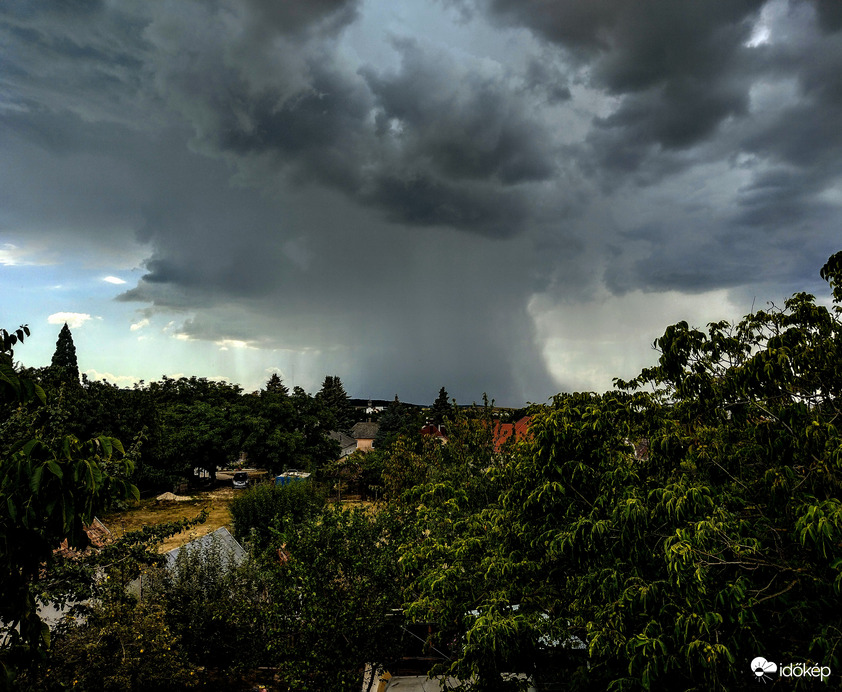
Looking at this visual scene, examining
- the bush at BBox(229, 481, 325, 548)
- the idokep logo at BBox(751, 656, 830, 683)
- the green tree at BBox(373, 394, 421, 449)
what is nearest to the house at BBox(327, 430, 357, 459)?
the green tree at BBox(373, 394, 421, 449)

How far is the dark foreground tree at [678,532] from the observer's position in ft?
20.5

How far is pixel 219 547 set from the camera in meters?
16.2

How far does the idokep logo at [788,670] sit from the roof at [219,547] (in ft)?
45.3

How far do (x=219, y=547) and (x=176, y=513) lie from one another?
85.3 feet

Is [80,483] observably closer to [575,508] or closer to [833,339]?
[575,508]

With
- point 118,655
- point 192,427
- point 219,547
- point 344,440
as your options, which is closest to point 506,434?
point 219,547

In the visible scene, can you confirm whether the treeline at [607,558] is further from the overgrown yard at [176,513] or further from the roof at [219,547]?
the overgrown yard at [176,513]

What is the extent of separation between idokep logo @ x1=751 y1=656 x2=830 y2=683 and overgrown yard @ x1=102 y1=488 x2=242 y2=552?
30.6 m

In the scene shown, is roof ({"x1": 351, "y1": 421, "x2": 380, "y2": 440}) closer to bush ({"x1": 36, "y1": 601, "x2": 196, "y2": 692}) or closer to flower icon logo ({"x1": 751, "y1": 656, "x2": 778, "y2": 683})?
bush ({"x1": 36, "y1": 601, "x2": 196, "y2": 692})

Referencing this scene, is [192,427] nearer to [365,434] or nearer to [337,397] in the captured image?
[365,434]

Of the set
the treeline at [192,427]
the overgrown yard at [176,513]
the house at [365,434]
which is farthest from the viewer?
the house at [365,434]

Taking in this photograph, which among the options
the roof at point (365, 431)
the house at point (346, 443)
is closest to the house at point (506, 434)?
the house at point (346, 443)

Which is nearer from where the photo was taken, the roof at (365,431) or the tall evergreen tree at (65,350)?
the tall evergreen tree at (65,350)

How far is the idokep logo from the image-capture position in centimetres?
599
